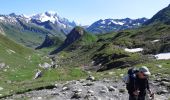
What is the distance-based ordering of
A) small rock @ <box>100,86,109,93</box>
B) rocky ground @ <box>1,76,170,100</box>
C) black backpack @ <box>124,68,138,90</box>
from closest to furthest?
black backpack @ <box>124,68,138,90</box> → rocky ground @ <box>1,76,170,100</box> → small rock @ <box>100,86,109,93</box>

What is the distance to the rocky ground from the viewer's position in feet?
112

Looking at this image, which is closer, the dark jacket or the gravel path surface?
the dark jacket

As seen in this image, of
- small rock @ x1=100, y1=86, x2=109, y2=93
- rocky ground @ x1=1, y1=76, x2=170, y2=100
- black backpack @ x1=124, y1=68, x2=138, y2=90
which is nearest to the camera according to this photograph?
black backpack @ x1=124, y1=68, x2=138, y2=90

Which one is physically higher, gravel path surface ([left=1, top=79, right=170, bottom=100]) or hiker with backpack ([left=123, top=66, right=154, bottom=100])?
hiker with backpack ([left=123, top=66, right=154, bottom=100])

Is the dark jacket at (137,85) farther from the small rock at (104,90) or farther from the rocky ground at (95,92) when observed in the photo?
the small rock at (104,90)

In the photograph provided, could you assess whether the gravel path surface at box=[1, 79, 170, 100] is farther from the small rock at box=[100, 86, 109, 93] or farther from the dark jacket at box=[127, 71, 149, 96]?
the dark jacket at box=[127, 71, 149, 96]

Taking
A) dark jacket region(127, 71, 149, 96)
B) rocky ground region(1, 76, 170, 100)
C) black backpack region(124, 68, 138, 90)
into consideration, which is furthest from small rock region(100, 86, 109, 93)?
black backpack region(124, 68, 138, 90)

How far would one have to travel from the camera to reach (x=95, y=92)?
35531 millimetres

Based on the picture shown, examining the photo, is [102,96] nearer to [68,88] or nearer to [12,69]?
[68,88]

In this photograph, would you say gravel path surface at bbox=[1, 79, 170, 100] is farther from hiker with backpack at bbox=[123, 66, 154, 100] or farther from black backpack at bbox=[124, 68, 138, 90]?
black backpack at bbox=[124, 68, 138, 90]

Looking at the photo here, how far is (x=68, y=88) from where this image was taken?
38.3m

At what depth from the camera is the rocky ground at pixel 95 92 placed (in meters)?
34.3

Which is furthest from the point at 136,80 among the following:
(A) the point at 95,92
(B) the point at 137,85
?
(A) the point at 95,92

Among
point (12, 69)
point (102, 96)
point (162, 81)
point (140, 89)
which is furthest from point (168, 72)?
point (12, 69)
